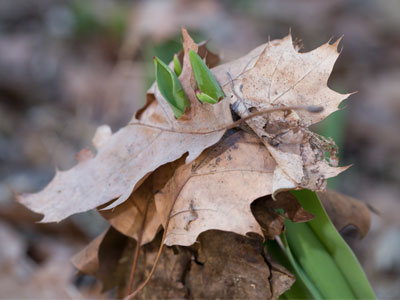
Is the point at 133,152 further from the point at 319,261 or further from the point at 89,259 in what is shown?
the point at 319,261

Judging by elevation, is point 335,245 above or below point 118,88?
above

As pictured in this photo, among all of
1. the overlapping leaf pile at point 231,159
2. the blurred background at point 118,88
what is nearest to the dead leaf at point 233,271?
the overlapping leaf pile at point 231,159

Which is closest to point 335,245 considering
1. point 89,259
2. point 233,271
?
point 233,271

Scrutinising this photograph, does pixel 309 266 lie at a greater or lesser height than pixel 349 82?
greater

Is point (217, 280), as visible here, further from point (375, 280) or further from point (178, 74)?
point (375, 280)

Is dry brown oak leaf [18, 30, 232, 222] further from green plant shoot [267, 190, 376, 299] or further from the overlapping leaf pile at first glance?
green plant shoot [267, 190, 376, 299]

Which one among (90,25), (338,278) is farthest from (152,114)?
(90,25)
